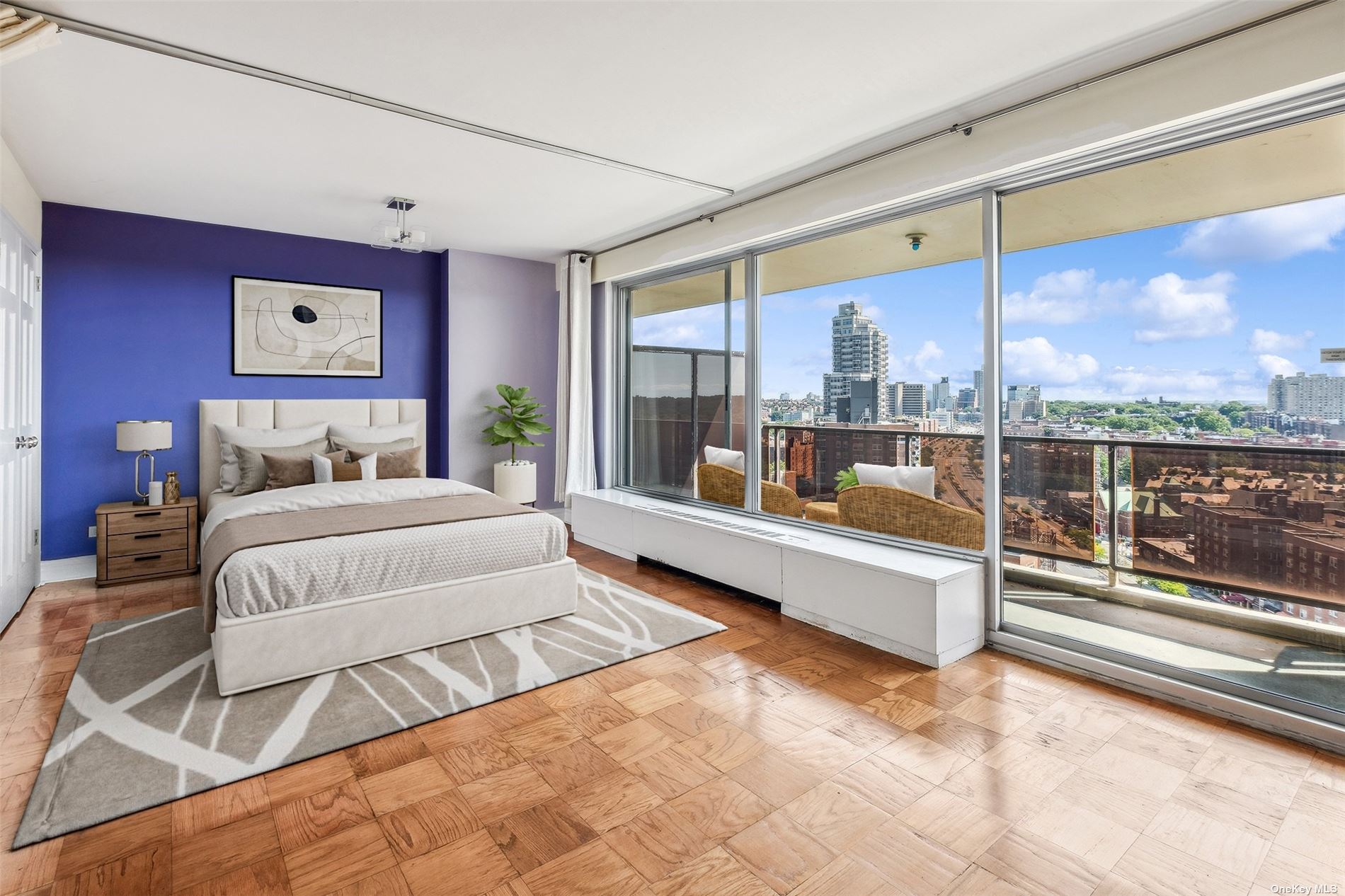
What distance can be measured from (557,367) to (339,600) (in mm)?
3518

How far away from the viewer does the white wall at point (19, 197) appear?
Answer: 3338 mm

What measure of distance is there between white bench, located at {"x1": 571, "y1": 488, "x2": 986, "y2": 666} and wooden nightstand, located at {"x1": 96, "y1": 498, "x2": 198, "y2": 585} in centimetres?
310

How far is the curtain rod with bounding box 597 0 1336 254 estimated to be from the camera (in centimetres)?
224

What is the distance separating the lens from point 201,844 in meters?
1.84

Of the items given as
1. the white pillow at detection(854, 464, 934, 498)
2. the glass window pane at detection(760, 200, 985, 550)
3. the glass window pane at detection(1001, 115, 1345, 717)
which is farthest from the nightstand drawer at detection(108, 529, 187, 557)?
the glass window pane at detection(1001, 115, 1345, 717)

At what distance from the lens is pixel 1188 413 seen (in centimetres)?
272

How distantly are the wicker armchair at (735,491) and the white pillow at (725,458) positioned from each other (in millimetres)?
28

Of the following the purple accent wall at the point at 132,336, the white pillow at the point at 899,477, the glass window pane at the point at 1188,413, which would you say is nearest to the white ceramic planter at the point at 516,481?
the purple accent wall at the point at 132,336

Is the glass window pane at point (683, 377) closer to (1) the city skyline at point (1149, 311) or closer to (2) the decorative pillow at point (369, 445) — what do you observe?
(1) the city skyline at point (1149, 311)

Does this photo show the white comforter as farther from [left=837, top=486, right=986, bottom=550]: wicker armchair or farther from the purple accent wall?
[left=837, top=486, right=986, bottom=550]: wicker armchair

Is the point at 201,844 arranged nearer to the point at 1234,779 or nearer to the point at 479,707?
the point at 479,707

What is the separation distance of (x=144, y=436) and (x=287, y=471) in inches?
36.7

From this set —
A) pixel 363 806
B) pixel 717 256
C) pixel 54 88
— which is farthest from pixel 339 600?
pixel 717 256

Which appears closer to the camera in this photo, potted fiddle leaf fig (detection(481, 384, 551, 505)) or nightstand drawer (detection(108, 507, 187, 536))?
nightstand drawer (detection(108, 507, 187, 536))
